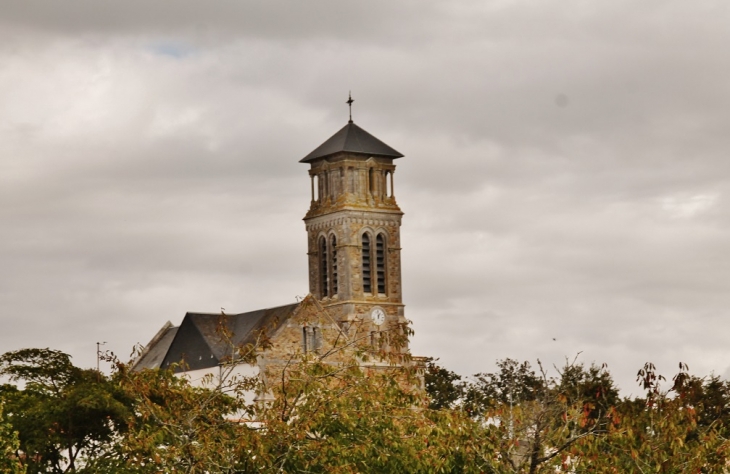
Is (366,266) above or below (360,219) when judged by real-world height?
below

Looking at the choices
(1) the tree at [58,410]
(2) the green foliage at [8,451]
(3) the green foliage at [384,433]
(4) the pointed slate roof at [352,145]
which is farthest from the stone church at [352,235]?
(3) the green foliage at [384,433]

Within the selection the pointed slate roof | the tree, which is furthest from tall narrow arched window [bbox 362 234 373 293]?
the tree

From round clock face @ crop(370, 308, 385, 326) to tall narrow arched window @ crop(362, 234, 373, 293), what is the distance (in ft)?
4.93

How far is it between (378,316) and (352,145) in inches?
436

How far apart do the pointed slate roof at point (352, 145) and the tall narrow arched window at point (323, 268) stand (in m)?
5.50

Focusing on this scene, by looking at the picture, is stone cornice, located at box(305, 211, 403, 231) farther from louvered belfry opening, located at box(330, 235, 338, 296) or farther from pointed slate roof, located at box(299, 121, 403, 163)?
pointed slate roof, located at box(299, 121, 403, 163)

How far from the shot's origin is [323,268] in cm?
10769

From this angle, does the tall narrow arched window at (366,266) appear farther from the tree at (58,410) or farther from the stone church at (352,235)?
the tree at (58,410)

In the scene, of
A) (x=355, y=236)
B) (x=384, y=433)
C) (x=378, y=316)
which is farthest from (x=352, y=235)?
(x=384, y=433)

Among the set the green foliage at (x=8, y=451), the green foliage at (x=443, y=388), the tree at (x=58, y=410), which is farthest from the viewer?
the green foliage at (x=443, y=388)

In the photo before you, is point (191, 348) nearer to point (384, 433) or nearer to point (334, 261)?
point (334, 261)

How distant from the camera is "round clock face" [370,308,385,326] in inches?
4129

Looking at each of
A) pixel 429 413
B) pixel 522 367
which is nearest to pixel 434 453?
pixel 429 413

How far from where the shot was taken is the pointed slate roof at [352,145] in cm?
10612
